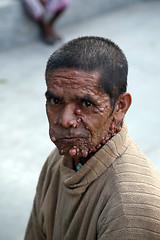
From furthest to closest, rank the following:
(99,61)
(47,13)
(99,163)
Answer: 1. (47,13)
2. (99,163)
3. (99,61)

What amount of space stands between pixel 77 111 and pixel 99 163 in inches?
8.9

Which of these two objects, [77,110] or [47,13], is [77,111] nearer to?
[77,110]

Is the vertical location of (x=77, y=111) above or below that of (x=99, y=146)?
above

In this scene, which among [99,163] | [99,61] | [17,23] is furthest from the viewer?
[17,23]

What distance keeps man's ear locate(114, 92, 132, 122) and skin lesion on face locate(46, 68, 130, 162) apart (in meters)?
0.04

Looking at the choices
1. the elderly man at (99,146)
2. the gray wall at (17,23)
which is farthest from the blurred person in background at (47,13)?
the elderly man at (99,146)

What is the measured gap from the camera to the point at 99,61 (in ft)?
5.09

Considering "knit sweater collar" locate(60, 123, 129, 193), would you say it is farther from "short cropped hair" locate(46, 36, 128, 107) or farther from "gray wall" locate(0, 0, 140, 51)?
"gray wall" locate(0, 0, 140, 51)

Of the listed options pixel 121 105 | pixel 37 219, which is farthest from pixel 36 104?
pixel 121 105

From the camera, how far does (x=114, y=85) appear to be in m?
1.60

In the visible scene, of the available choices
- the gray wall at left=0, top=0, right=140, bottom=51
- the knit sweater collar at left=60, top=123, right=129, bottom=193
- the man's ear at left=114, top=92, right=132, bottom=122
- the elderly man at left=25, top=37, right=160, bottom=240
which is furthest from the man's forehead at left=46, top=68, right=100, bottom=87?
the gray wall at left=0, top=0, right=140, bottom=51

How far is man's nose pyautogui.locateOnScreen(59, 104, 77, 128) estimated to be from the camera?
159 centimetres

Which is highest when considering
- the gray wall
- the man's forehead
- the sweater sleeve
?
the gray wall

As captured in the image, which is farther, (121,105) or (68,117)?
(121,105)
